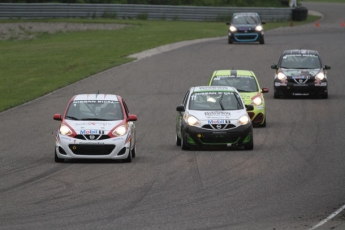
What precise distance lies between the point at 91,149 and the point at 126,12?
148 ft

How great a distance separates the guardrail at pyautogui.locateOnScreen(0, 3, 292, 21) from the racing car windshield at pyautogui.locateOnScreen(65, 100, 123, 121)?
131ft

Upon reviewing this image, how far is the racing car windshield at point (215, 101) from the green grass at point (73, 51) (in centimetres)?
978

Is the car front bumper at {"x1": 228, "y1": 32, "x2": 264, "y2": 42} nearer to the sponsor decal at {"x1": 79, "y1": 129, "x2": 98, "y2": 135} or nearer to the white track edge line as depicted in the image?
the sponsor decal at {"x1": 79, "y1": 129, "x2": 98, "y2": 135}

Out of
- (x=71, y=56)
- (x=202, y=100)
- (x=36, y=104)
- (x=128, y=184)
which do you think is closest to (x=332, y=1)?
(x=71, y=56)

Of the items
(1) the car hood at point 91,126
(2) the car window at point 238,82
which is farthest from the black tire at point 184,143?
(2) the car window at point 238,82

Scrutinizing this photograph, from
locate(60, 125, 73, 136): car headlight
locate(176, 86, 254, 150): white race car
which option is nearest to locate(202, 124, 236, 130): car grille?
locate(176, 86, 254, 150): white race car

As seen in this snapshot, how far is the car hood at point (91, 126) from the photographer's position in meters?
19.5

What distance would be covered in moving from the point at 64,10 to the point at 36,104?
3062cm

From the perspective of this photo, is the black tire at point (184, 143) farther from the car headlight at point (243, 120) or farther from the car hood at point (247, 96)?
the car hood at point (247, 96)

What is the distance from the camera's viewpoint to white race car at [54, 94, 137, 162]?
19.4 m

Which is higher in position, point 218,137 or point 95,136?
point 95,136

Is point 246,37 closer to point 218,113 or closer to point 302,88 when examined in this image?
point 302,88

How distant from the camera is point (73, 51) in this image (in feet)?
156

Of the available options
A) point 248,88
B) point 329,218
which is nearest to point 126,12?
point 248,88
